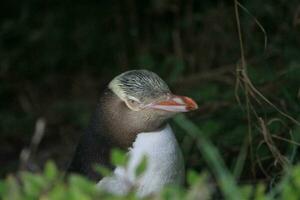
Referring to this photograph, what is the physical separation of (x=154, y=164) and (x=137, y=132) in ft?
0.56

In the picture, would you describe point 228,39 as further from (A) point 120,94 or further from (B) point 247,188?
(B) point 247,188

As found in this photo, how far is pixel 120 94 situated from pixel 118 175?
0.37 metres

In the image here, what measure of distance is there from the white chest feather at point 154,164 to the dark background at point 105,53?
4.19 ft

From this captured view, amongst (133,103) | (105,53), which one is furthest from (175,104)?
(105,53)

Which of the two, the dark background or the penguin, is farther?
the dark background

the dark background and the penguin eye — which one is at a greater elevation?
the penguin eye

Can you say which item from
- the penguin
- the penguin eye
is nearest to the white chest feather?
the penguin

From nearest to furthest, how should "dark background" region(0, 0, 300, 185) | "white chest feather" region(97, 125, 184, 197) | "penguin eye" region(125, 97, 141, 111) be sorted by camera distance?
"white chest feather" region(97, 125, 184, 197) < "penguin eye" region(125, 97, 141, 111) < "dark background" region(0, 0, 300, 185)

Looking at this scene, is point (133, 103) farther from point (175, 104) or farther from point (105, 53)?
point (105, 53)

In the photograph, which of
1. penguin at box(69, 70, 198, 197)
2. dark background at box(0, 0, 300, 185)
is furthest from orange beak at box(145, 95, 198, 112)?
dark background at box(0, 0, 300, 185)

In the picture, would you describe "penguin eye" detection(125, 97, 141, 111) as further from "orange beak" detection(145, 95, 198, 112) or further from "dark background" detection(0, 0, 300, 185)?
"dark background" detection(0, 0, 300, 185)

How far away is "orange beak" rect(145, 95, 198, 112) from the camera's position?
3.68m

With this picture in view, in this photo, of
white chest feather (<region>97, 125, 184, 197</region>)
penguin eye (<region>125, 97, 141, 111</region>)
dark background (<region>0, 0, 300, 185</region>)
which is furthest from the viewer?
dark background (<region>0, 0, 300, 185</region>)

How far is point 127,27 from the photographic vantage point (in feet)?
22.1
